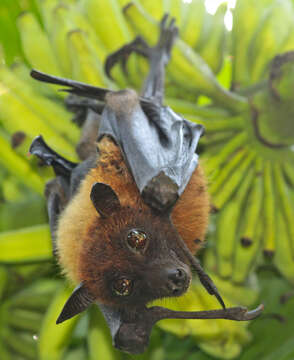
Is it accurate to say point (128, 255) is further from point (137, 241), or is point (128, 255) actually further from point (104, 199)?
point (104, 199)

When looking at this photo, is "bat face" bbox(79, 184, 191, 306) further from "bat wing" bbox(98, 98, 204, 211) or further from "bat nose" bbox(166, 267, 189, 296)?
"bat wing" bbox(98, 98, 204, 211)

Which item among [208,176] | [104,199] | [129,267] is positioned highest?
[104,199]

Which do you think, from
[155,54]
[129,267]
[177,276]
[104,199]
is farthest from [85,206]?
[155,54]

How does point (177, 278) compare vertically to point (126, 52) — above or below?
below

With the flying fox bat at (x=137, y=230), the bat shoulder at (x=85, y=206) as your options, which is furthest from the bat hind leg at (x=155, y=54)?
the bat shoulder at (x=85, y=206)

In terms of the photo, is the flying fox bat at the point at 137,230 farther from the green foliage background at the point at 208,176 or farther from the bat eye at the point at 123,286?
the green foliage background at the point at 208,176

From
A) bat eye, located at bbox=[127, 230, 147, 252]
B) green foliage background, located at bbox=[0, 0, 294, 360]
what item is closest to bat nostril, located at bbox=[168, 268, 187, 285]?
bat eye, located at bbox=[127, 230, 147, 252]

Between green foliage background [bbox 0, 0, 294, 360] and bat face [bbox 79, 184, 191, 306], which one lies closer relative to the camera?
bat face [bbox 79, 184, 191, 306]

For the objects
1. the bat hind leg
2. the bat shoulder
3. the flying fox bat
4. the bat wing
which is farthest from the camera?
the bat hind leg
